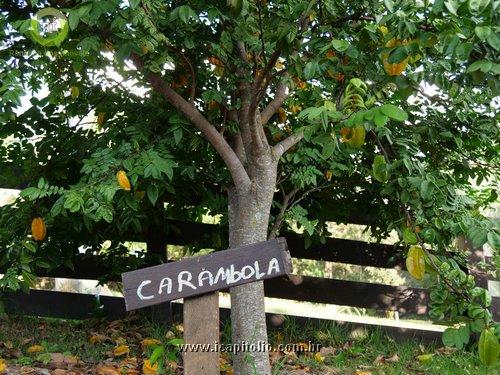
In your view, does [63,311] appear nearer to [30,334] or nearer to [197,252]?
[30,334]

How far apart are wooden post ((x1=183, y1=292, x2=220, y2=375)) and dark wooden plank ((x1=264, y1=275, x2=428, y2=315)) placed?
91.9 inches

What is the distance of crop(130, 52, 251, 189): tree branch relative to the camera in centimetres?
304

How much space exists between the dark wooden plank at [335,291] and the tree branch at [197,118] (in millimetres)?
1797

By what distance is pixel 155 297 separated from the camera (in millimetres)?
2285

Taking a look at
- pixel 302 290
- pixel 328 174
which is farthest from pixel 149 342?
pixel 328 174

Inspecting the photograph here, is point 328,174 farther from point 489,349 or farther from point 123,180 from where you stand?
point 489,349

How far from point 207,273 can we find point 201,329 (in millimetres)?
249

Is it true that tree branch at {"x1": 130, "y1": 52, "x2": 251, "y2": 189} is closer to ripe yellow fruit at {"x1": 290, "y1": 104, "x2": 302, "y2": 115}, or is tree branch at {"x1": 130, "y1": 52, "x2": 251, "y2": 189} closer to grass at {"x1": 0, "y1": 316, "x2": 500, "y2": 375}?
ripe yellow fruit at {"x1": 290, "y1": 104, "x2": 302, "y2": 115}

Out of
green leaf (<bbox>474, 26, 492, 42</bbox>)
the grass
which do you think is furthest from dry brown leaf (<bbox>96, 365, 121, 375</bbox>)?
green leaf (<bbox>474, 26, 492, 42</bbox>)

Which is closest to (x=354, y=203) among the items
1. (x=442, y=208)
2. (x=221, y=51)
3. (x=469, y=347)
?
(x=469, y=347)

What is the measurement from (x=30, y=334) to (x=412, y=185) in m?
3.05

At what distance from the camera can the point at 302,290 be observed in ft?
15.6

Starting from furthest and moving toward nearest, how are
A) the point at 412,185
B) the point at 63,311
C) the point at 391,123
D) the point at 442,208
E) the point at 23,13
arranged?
1. the point at 63,311
2. the point at 391,123
3. the point at 23,13
4. the point at 442,208
5. the point at 412,185

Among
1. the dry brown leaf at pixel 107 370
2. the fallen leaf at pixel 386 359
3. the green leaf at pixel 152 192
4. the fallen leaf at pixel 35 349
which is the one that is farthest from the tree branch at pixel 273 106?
the fallen leaf at pixel 35 349
